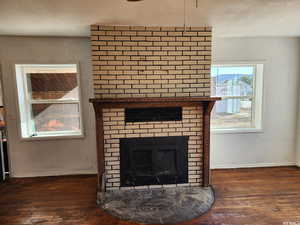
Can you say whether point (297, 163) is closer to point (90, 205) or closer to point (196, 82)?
point (196, 82)

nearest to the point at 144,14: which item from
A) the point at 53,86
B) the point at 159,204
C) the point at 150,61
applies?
the point at 150,61

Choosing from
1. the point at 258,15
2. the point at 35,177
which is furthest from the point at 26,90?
the point at 258,15

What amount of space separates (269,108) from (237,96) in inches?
23.0

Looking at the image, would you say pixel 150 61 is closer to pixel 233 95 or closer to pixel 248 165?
pixel 233 95

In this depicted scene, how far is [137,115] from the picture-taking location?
264 cm

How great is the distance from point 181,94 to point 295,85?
2.31 meters

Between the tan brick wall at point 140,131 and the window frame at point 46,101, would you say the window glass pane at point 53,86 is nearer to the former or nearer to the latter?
the window frame at point 46,101

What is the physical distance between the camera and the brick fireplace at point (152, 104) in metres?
2.53

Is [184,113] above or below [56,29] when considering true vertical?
below

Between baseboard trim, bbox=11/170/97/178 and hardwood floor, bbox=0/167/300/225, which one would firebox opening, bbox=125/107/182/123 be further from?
baseboard trim, bbox=11/170/97/178

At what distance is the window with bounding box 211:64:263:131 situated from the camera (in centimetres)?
348

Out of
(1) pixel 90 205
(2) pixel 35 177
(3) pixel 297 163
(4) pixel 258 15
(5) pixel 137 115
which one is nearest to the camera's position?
(4) pixel 258 15

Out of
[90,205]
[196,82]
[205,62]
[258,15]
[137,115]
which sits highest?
[258,15]

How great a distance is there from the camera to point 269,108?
3.46 m
